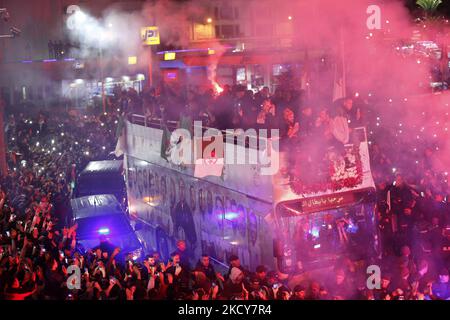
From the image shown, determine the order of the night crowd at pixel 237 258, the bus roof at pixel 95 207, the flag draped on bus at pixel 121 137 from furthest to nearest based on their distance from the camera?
the flag draped on bus at pixel 121 137 → the bus roof at pixel 95 207 → the night crowd at pixel 237 258

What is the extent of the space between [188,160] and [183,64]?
16.7 metres

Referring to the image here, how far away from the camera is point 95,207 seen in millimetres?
12633

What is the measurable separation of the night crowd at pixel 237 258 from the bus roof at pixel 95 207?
579 mm

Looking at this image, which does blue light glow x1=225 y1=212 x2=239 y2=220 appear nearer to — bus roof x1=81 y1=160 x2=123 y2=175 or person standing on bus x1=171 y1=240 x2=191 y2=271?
person standing on bus x1=171 y1=240 x2=191 y2=271

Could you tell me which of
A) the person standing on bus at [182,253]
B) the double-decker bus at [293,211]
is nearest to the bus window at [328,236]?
the double-decker bus at [293,211]

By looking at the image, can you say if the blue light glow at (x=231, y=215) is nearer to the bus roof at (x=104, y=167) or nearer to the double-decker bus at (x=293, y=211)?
the double-decker bus at (x=293, y=211)

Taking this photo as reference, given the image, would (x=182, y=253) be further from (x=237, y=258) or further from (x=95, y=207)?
(x=95, y=207)

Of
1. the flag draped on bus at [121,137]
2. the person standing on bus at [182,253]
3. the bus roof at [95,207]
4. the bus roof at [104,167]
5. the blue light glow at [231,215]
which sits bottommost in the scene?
the person standing on bus at [182,253]

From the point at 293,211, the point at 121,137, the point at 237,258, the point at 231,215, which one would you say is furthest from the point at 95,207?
the point at 293,211

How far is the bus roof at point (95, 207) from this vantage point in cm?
1222

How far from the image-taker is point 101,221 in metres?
11.9

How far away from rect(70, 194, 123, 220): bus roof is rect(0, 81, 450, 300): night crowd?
1.90ft

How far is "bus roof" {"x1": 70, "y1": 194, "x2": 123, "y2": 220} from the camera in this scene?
40.1 ft

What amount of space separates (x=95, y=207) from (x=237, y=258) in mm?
5089
